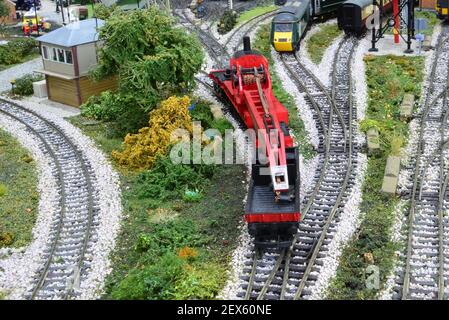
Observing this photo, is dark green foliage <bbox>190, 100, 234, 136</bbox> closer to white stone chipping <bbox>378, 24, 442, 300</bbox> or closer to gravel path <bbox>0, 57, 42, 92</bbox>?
white stone chipping <bbox>378, 24, 442, 300</bbox>

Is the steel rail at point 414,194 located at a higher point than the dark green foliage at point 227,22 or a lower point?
lower

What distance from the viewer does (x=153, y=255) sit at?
20750mm

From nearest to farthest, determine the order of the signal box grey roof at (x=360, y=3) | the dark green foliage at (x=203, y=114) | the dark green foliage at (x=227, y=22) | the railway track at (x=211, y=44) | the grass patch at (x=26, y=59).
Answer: the dark green foliage at (x=203, y=114)
the railway track at (x=211, y=44)
the signal box grey roof at (x=360, y=3)
the grass patch at (x=26, y=59)
the dark green foliage at (x=227, y=22)

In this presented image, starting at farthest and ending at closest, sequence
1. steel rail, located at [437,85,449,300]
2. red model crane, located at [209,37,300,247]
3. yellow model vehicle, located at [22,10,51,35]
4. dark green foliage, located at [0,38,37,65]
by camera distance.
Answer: yellow model vehicle, located at [22,10,51,35], dark green foliage, located at [0,38,37,65], red model crane, located at [209,37,300,247], steel rail, located at [437,85,449,300]

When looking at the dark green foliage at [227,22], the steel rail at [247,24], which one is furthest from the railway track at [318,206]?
the dark green foliage at [227,22]

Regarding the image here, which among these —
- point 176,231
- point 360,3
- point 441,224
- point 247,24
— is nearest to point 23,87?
point 247,24

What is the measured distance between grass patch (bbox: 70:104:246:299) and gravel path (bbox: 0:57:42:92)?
1441cm

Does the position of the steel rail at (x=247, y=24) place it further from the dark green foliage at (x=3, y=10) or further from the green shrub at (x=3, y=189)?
the green shrub at (x=3, y=189)

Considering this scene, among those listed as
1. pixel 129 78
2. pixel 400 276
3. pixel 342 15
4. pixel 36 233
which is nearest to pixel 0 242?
pixel 36 233

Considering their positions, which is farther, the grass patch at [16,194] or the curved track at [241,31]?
the curved track at [241,31]

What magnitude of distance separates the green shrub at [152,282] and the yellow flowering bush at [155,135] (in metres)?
8.39

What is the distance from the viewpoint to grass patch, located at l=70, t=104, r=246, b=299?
18.9 meters

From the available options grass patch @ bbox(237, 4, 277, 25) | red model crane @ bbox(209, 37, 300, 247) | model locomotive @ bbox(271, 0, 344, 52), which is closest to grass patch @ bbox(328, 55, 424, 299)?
red model crane @ bbox(209, 37, 300, 247)

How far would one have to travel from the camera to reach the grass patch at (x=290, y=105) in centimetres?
2838
